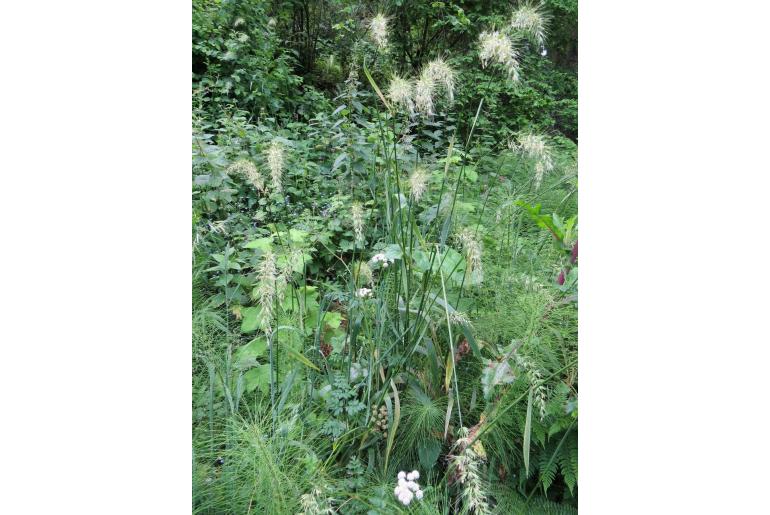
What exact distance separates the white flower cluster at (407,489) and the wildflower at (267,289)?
46cm

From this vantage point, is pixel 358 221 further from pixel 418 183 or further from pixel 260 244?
pixel 260 244

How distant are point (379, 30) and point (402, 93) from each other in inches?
9.0

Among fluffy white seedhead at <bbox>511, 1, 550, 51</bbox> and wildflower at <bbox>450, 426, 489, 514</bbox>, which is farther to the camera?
fluffy white seedhead at <bbox>511, 1, 550, 51</bbox>

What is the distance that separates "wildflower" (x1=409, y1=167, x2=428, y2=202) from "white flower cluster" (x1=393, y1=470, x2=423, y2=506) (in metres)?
0.64

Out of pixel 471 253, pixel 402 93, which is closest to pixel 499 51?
pixel 402 93

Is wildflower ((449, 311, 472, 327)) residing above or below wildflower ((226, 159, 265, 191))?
below

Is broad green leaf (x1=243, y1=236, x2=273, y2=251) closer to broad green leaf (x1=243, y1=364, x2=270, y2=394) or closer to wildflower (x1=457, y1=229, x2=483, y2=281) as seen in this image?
broad green leaf (x1=243, y1=364, x2=270, y2=394)

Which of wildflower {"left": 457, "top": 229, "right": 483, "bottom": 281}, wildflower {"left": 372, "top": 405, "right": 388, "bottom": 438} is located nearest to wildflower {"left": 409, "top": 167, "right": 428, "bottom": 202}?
wildflower {"left": 457, "top": 229, "right": 483, "bottom": 281}

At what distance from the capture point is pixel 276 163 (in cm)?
151

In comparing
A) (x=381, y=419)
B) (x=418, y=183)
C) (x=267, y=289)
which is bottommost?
(x=381, y=419)

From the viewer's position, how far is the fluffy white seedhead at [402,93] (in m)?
1.35

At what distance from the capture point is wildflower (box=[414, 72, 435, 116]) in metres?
1.33

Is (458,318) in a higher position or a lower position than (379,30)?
Answer: lower
